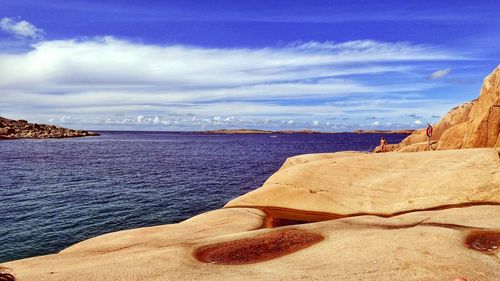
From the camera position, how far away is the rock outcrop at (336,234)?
515 inches

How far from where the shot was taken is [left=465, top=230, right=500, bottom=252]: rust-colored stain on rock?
1498 cm

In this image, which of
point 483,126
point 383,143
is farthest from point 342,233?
point 383,143

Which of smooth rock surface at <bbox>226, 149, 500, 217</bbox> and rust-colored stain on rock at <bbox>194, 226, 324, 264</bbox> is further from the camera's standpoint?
smooth rock surface at <bbox>226, 149, 500, 217</bbox>

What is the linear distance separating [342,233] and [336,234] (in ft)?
1.12

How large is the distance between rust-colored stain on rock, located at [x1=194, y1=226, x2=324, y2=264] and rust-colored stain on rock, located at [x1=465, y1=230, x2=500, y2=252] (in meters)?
6.22

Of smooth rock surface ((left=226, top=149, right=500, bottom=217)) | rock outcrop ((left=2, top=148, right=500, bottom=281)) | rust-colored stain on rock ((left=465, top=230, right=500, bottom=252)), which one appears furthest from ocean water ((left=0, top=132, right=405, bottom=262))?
rust-colored stain on rock ((left=465, top=230, right=500, bottom=252))

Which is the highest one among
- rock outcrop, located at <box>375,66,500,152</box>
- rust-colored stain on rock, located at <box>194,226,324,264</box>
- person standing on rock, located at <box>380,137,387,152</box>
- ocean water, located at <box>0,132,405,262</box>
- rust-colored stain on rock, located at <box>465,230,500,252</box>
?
rock outcrop, located at <box>375,66,500,152</box>

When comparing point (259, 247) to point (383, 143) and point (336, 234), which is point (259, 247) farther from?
point (383, 143)

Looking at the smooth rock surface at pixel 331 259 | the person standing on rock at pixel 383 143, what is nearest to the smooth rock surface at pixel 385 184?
the smooth rock surface at pixel 331 259

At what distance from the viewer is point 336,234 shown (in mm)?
17531

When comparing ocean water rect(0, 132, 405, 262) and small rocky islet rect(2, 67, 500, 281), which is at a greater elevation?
small rocky islet rect(2, 67, 500, 281)

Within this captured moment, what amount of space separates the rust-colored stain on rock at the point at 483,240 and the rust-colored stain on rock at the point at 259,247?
6.22m

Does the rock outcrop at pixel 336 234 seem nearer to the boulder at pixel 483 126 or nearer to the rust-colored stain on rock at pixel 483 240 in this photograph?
the rust-colored stain on rock at pixel 483 240

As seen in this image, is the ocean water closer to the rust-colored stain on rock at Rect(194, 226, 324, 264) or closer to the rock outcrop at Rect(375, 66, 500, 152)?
the rust-colored stain on rock at Rect(194, 226, 324, 264)
